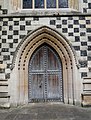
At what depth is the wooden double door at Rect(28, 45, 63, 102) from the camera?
8617 mm

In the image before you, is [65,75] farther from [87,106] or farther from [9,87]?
[9,87]

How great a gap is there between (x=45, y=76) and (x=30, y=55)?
3.49ft

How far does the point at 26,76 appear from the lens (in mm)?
8492

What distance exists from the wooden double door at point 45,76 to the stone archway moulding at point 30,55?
0.25 metres

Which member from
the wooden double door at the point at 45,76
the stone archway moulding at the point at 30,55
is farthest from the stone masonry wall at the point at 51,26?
the wooden double door at the point at 45,76

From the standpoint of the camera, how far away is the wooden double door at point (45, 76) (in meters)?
8.62

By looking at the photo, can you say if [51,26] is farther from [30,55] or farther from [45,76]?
[45,76]

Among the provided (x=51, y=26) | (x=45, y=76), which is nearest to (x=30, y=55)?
(x=45, y=76)

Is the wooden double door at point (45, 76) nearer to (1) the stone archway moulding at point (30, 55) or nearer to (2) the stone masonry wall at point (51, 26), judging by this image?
(1) the stone archway moulding at point (30, 55)

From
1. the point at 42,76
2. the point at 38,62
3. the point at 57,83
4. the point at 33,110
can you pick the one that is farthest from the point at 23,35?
the point at 33,110

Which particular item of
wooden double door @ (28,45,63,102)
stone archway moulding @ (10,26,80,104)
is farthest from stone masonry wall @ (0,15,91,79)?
wooden double door @ (28,45,63,102)

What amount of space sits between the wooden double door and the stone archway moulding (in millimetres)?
253

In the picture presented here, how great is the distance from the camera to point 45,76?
8.70 meters

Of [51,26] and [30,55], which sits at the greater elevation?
[51,26]
